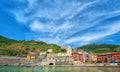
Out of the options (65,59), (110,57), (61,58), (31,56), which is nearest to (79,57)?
(65,59)

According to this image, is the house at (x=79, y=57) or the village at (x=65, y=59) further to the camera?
the house at (x=79, y=57)

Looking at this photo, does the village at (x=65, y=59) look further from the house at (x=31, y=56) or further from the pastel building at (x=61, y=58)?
the house at (x=31, y=56)

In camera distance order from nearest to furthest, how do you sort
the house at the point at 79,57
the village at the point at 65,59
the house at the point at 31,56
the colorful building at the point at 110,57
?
the colorful building at the point at 110,57 < the village at the point at 65,59 < the house at the point at 79,57 < the house at the point at 31,56

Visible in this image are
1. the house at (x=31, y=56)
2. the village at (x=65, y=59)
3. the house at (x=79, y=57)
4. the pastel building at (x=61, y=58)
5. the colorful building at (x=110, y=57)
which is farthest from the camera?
the house at (x=31, y=56)

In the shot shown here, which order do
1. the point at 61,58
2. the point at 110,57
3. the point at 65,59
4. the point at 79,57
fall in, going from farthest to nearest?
the point at 61,58 → the point at 65,59 → the point at 79,57 → the point at 110,57

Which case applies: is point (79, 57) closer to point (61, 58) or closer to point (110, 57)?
point (61, 58)

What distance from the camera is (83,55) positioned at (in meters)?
83.2

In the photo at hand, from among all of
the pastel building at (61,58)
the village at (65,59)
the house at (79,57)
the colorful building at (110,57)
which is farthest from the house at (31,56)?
the colorful building at (110,57)

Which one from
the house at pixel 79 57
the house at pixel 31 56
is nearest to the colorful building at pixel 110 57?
the house at pixel 79 57

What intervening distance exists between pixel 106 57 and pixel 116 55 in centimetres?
563

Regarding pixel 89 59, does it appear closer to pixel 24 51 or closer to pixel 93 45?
pixel 24 51

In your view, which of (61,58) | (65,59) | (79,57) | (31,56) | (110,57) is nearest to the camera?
(110,57)

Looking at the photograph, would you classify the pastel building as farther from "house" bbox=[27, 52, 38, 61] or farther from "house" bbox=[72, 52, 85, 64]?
"house" bbox=[27, 52, 38, 61]

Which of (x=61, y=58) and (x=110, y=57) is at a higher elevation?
(x=110, y=57)
